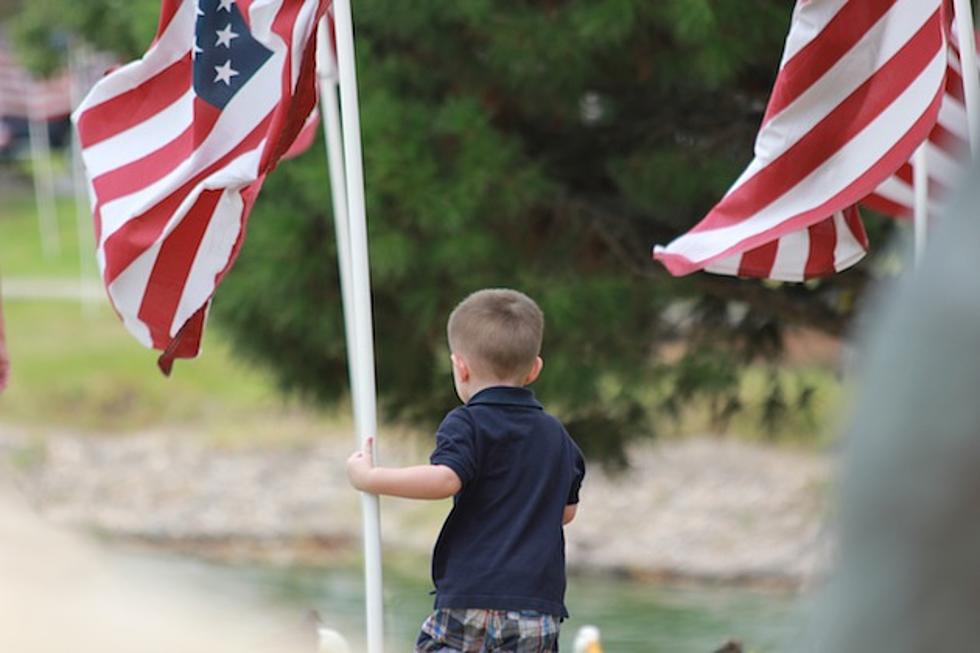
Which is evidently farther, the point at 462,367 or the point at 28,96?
the point at 28,96

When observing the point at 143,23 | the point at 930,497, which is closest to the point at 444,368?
the point at 143,23

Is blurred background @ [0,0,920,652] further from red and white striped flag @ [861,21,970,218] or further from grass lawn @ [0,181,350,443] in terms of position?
grass lawn @ [0,181,350,443]

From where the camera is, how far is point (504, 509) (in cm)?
344

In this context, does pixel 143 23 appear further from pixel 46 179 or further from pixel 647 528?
pixel 46 179

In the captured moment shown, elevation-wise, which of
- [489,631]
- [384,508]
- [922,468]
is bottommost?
[922,468]

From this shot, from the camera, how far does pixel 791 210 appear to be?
4.57 meters

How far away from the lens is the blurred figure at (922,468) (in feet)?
3.62

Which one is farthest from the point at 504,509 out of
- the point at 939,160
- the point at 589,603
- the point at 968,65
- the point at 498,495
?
the point at 589,603

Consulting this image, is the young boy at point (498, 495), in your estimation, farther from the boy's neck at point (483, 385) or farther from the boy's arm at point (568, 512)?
the boy's arm at point (568, 512)

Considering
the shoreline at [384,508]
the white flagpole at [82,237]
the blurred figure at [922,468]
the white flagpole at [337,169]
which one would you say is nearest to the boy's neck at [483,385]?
the white flagpole at [337,169]

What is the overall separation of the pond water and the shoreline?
43 centimetres

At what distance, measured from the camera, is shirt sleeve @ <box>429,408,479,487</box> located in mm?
3352

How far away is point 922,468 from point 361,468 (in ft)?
8.21

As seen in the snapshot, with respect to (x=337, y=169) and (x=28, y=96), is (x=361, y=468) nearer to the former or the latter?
(x=337, y=169)
